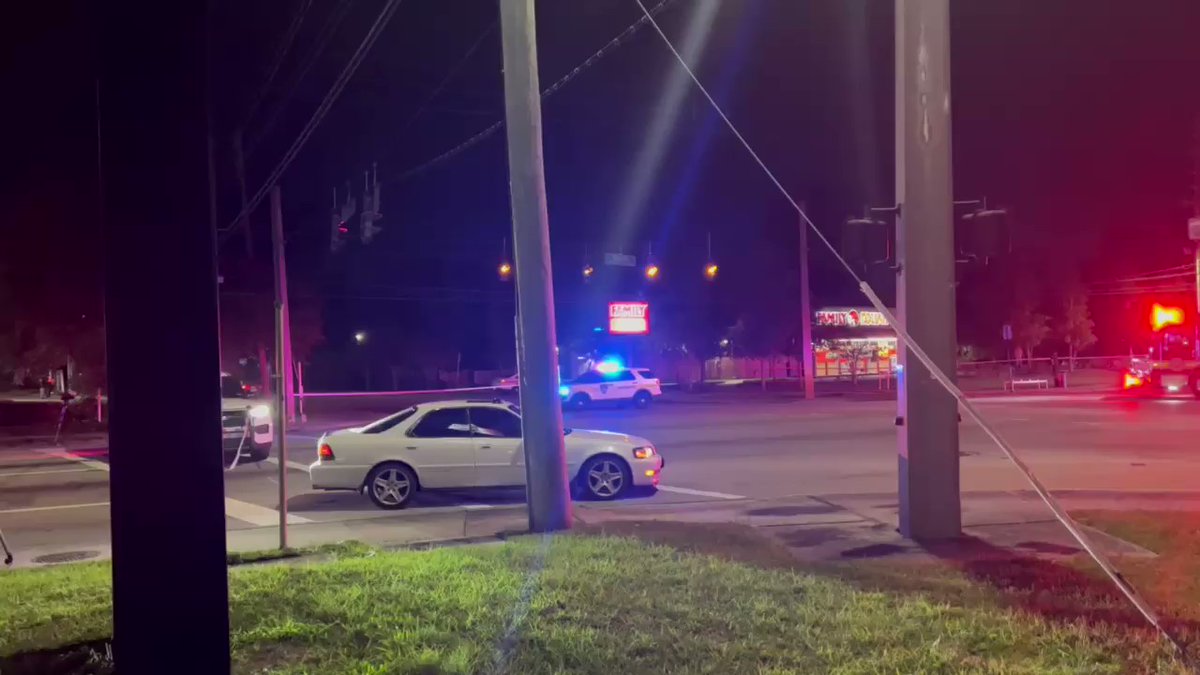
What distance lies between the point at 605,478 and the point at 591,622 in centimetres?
741

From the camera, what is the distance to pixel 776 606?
5.62 metres

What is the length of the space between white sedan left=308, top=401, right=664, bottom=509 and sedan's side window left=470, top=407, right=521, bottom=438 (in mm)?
14

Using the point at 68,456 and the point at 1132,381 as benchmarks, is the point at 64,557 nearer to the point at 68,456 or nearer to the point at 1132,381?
the point at 68,456

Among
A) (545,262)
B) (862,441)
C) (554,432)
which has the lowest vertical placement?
(862,441)

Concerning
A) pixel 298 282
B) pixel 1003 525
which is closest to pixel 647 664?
pixel 1003 525

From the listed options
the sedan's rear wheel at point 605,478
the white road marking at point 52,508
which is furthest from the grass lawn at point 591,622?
the white road marking at point 52,508

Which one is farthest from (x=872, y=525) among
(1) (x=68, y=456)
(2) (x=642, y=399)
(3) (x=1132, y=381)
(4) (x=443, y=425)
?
(3) (x=1132, y=381)

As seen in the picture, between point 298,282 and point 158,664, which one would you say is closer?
point 158,664

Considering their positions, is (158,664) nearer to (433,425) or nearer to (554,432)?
(554,432)

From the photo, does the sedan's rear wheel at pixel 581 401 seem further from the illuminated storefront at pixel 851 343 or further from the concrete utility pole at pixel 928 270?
the illuminated storefront at pixel 851 343

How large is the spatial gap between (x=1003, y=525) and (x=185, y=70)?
8640 mm

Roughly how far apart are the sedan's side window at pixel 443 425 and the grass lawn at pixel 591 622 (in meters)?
5.47

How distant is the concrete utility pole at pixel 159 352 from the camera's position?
3.72 metres

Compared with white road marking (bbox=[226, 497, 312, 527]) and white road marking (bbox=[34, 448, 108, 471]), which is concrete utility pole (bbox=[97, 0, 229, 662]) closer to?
white road marking (bbox=[226, 497, 312, 527])
